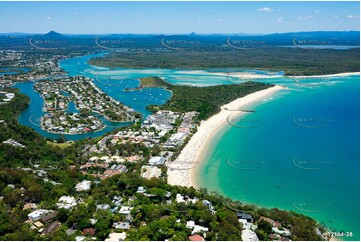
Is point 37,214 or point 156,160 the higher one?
point 156,160

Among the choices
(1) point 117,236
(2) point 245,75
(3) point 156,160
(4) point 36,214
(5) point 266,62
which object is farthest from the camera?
(5) point 266,62

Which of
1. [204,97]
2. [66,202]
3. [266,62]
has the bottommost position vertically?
[66,202]

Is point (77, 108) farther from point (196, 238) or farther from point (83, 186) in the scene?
point (196, 238)

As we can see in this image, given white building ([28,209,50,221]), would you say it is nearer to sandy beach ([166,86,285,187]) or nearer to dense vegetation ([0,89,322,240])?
dense vegetation ([0,89,322,240])

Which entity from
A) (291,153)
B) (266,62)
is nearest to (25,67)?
(266,62)

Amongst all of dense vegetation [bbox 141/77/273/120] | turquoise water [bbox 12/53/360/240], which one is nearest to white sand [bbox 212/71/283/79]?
dense vegetation [bbox 141/77/273/120]

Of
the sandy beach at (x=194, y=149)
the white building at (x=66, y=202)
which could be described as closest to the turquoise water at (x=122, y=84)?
the sandy beach at (x=194, y=149)
